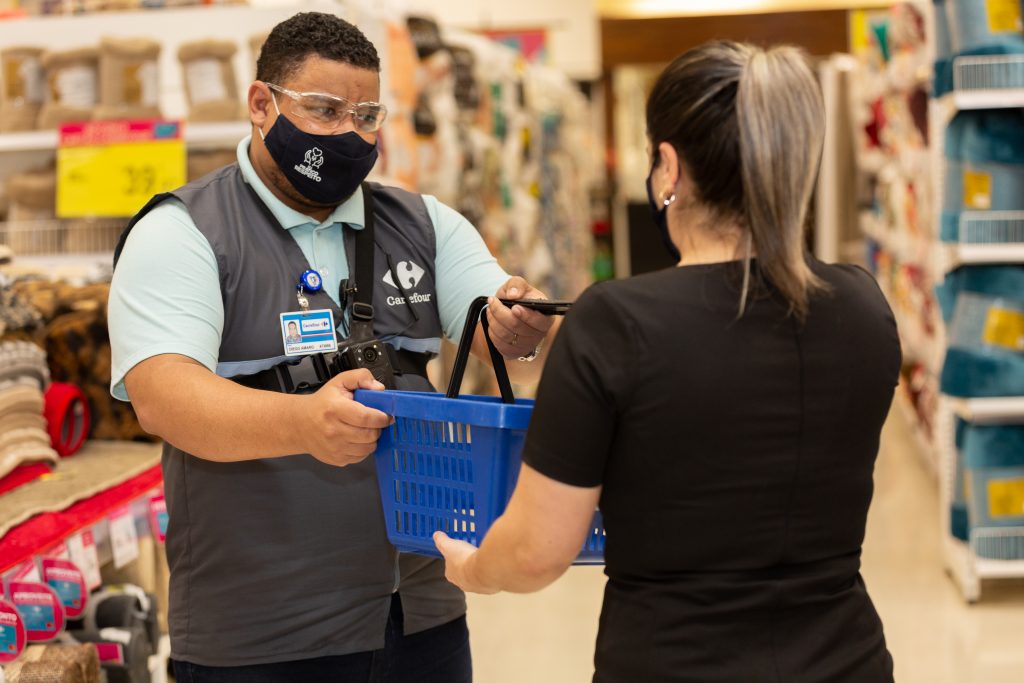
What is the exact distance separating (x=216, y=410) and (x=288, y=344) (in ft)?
0.70

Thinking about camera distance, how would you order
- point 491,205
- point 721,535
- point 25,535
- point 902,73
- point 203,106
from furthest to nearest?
point 491,205 → point 902,73 → point 203,106 → point 25,535 → point 721,535

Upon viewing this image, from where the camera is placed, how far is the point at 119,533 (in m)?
3.24

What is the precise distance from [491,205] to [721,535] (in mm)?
5827

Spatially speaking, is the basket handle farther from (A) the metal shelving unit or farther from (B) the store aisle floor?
(A) the metal shelving unit

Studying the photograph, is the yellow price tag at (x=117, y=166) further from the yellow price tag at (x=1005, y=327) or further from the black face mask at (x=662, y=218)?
the yellow price tag at (x=1005, y=327)

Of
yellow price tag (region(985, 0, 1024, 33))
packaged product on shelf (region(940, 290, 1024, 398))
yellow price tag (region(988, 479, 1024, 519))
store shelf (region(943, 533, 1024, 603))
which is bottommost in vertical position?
store shelf (region(943, 533, 1024, 603))

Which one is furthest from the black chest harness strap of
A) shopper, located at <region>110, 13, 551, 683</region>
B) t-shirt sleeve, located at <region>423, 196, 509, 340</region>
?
t-shirt sleeve, located at <region>423, 196, 509, 340</region>

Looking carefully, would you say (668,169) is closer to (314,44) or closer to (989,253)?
(314,44)

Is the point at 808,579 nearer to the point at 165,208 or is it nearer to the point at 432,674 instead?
the point at 432,674

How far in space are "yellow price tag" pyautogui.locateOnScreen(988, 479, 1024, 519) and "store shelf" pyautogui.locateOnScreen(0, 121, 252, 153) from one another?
3112 millimetres

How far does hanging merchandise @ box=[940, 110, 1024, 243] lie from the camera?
4.62m

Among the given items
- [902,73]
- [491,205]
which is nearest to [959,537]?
[902,73]

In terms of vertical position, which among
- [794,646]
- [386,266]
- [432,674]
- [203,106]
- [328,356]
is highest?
[203,106]

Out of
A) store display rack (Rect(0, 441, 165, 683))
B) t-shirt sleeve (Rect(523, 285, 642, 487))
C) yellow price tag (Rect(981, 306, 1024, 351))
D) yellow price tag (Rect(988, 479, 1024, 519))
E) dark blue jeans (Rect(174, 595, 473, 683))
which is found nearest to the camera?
t-shirt sleeve (Rect(523, 285, 642, 487))
